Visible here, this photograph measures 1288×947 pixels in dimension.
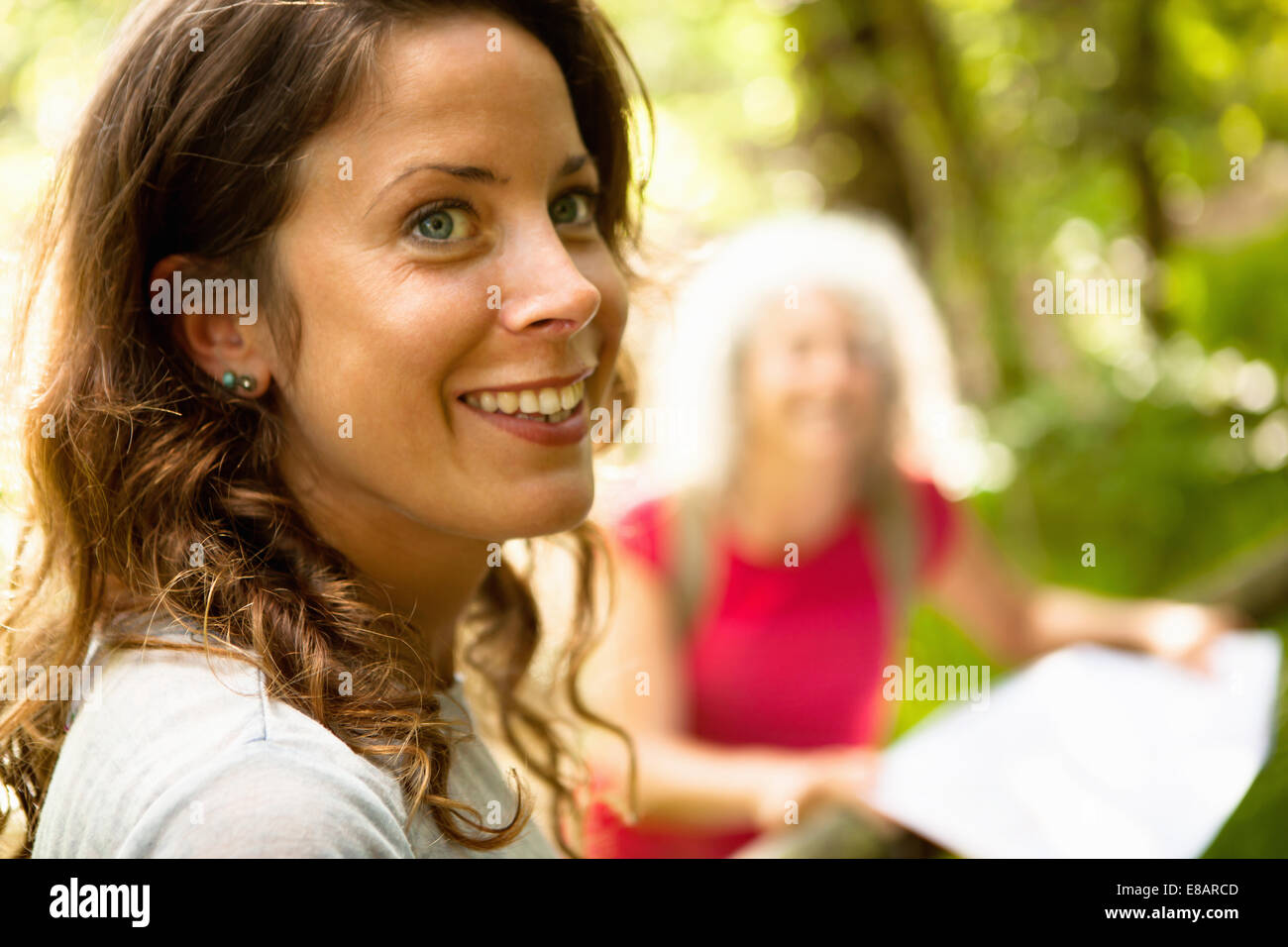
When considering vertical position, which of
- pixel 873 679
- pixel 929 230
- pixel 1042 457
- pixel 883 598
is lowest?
pixel 873 679

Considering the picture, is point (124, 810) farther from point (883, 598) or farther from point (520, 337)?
point (883, 598)

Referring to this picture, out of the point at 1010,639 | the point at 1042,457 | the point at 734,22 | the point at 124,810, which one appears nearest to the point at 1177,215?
the point at 1042,457

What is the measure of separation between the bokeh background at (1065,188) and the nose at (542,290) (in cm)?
297

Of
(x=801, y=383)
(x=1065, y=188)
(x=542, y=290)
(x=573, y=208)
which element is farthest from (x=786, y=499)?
(x=1065, y=188)

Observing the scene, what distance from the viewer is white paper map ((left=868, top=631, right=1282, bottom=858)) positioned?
74.6 inches

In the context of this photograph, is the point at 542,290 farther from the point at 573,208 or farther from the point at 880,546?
the point at 880,546

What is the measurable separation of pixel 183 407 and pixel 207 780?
0.55 meters

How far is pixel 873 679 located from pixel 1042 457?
9.51ft

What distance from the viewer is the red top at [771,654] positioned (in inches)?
106

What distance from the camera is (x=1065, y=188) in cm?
611

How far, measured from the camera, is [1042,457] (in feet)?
18.1

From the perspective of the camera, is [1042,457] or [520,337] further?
[1042,457]

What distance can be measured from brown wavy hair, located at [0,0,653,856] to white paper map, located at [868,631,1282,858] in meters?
0.99
